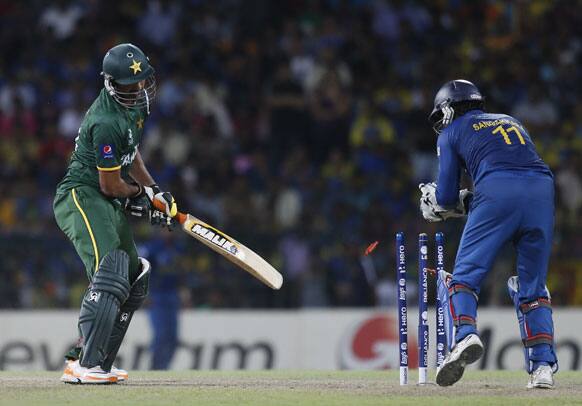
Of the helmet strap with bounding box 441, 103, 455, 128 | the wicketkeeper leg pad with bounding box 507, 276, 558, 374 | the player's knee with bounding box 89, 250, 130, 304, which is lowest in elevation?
the wicketkeeper leg pad with bounding box 507, 276, 558, 374

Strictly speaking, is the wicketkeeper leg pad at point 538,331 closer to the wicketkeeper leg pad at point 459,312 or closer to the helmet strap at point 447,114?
the wicketkeeper leg pad at point 459,312

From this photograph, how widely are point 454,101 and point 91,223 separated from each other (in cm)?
233

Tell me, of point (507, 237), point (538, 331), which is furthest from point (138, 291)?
point (538, 331)

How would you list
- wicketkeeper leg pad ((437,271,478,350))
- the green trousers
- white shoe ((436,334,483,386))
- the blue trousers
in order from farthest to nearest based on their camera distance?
the green trousers
the blue trousers
wicketkeeper leg pad ((437,271,478,350))
white shoe ((436,334,483,386))

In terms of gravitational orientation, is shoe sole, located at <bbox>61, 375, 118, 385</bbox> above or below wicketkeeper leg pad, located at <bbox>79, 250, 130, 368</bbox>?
below

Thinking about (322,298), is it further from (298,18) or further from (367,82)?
(298,18)

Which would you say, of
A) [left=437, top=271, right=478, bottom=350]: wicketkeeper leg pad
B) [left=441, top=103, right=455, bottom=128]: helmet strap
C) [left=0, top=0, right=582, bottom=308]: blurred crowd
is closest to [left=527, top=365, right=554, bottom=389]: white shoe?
[left=437, top=271, right=478, bottom=350]: wicketkeeper leg pad

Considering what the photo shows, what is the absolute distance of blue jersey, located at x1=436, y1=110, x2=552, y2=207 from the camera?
7.51 metres

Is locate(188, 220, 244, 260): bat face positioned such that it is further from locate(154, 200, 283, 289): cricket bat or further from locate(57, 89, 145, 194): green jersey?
locate(57, 89, 145, 194): green jersey

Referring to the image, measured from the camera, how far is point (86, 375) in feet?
25.4

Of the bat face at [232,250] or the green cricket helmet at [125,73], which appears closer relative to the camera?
the green cricket helmet at [125,73]

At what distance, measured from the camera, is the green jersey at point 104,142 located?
7.66m

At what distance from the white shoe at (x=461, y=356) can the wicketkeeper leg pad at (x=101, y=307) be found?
1.99 metres

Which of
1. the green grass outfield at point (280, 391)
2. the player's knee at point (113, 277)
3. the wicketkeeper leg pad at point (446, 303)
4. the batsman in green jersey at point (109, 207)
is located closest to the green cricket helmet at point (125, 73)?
the batsman in green jersey at point (109, 207)
